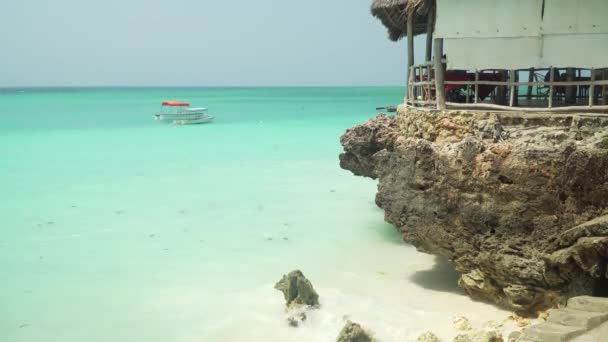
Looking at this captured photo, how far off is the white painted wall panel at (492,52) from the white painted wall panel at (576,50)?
6.7 inches

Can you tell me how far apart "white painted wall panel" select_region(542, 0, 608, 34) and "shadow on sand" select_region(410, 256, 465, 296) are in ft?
14.4

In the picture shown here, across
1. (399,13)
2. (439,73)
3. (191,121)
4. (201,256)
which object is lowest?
(201,256)

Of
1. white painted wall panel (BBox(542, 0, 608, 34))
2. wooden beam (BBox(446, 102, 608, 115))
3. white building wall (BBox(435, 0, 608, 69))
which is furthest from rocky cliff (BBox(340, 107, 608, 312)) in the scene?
white painted wall panel (BBox(542, 0, 608, 34))

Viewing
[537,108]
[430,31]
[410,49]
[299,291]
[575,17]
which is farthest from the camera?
[410,49]

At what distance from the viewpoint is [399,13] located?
10.2 meters

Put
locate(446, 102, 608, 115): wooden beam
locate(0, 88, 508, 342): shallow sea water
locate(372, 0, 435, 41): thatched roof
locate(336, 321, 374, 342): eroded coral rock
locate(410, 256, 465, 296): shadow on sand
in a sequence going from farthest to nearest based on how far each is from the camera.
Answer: locate(372, 0, 435, 41): thatched roof
locate(410, 256, 465, 296): shadow on sand
locate(0, 88, 508, 342): shallow sea water
locate(446, 102, 608, 115): wooden beam
locate(336, 321, 374, 342): eroded coral rock

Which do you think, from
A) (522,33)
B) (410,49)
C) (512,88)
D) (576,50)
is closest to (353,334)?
(512,88)

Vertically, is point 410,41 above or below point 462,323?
above

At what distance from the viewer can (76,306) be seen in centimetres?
910

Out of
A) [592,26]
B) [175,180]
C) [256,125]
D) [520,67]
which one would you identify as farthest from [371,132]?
[256,125]

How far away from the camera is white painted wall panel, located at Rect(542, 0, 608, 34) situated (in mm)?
7449

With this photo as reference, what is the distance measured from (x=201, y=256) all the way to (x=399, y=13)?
6.81 m

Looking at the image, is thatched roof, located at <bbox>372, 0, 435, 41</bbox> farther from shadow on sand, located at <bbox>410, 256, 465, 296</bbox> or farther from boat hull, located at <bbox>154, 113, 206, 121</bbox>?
boat hull, located at <bbox>154, 113, 206, 121</bbox>

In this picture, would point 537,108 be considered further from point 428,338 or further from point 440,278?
point 428,338
